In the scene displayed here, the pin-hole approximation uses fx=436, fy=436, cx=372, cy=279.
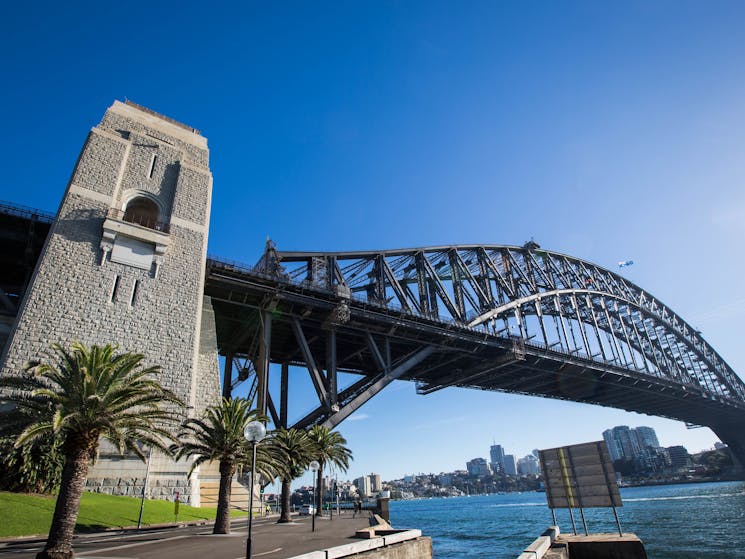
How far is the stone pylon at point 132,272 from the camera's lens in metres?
24.4

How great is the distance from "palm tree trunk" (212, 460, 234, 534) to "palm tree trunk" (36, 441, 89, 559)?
24.1ft

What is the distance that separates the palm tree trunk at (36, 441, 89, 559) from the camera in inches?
468

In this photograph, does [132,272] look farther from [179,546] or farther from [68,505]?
[179,546]

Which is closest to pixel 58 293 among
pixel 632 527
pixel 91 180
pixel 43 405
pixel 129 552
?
pixel 91 180

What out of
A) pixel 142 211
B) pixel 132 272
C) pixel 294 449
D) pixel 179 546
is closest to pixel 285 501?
pixel 294 449

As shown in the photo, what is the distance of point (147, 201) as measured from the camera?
33719 mm

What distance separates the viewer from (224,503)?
64.4 ft

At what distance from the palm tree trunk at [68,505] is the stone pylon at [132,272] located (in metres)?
12.0

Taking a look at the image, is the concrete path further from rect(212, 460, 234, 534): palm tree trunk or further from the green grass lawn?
the green grass lawn

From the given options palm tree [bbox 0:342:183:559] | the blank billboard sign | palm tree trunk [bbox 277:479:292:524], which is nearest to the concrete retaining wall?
the blank billboard sign

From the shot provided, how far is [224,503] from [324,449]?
13.7m

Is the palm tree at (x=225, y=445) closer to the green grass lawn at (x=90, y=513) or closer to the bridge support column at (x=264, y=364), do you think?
the green grass lawn at (x=90, y=513)

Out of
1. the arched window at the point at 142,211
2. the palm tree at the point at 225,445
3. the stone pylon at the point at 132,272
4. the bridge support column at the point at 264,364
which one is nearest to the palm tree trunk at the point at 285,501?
the stone pylon at the point at 132,272

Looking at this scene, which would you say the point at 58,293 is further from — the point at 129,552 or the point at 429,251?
the point at 429,251
